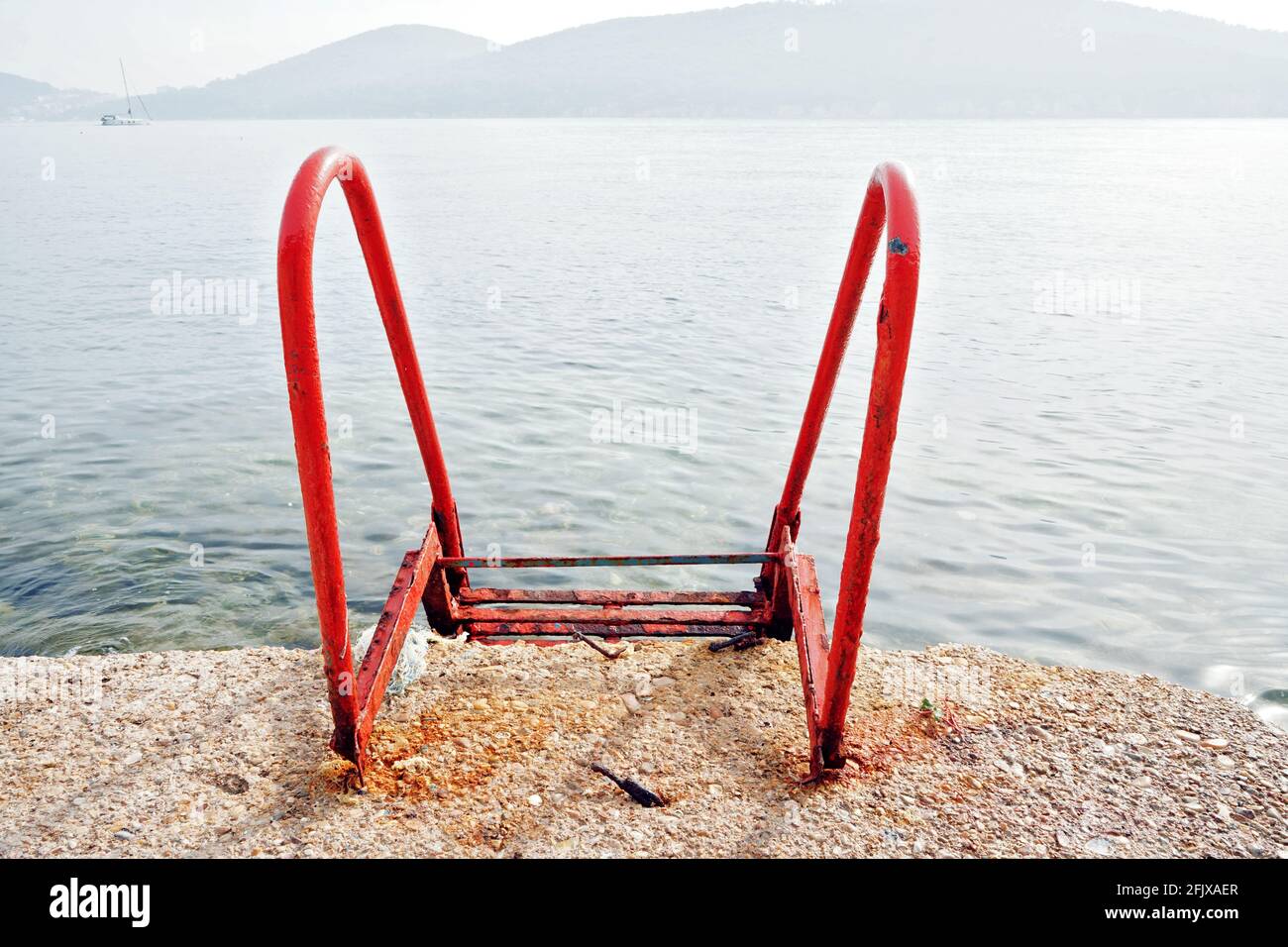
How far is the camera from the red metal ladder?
2531mm

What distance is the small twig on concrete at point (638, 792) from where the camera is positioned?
303cm

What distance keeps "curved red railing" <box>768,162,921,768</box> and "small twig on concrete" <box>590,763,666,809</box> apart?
57 cm

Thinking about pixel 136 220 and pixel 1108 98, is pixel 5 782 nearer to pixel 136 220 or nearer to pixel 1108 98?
pixel 136 220

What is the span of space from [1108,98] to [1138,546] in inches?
7313

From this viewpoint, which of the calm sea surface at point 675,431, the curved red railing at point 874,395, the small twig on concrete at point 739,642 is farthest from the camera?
the calm sea surface at point 675,431

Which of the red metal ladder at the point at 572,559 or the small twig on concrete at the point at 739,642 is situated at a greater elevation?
the red metal ladder at the point at 572,559

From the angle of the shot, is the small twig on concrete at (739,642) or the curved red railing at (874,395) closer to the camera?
the curved red railing at (874,395)

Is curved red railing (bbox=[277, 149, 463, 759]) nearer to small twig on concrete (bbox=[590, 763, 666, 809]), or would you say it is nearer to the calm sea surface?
small twig on concrete (bbox=[590, 763, 666, 809])

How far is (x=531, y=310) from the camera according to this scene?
15031mm

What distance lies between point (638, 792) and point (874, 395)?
1478 mm

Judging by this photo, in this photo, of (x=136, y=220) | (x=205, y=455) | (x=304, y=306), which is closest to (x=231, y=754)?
(x=304, y=306)

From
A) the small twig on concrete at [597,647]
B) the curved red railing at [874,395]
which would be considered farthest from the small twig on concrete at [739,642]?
the curved red railing at [874,395]

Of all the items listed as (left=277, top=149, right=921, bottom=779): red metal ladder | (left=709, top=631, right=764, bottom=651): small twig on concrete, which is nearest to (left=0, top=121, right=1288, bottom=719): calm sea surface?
(left=709, top=631, right=764, bottom=651): small twig on concrete

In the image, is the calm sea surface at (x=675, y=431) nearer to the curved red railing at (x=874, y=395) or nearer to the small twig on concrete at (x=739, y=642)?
the small twig on concrete at (x=739, y=642)
